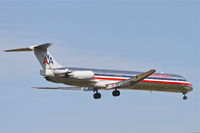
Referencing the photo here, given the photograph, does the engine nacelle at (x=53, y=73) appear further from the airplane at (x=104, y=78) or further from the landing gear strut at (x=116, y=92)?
the landing gear strut at (x=116, y=92)

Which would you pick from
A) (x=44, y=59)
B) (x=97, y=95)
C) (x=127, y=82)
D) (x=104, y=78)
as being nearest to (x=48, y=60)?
(x=44, y=59)

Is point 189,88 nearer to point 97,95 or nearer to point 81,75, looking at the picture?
point 97,95

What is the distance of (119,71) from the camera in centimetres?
6050

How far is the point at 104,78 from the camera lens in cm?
5841

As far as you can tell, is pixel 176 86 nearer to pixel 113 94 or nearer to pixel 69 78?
pixel 113 94

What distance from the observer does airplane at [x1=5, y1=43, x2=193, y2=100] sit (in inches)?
2142

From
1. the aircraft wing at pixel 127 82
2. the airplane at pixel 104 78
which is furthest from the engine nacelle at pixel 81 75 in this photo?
the aircraft wing at pixel 127 82

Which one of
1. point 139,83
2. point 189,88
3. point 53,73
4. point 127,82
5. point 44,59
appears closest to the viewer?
point 53,73

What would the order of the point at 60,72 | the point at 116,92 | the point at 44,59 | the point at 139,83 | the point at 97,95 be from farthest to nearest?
the point at 139,83 < the point at 97,95 < the point at 116,92 < the point at 44,59 < the point at 60,72

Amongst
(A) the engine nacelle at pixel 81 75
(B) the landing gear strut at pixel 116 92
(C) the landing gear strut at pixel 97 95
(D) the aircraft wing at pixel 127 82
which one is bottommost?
(C) the landing gear strut at pixel 97 95

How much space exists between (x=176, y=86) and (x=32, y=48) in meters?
17.7

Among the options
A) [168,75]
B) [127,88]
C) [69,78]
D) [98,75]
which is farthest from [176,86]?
[69,78]

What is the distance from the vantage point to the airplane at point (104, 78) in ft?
178

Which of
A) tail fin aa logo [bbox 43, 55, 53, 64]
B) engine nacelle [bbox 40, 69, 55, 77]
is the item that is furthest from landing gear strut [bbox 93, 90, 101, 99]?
engine nacelle [bbox 40, 69, 55, 77]
